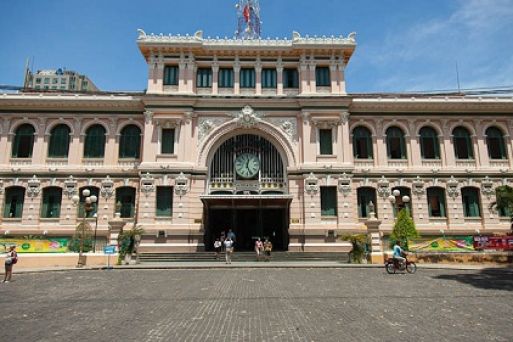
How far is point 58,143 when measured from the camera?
1267 inches

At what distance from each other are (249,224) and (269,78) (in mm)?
13335

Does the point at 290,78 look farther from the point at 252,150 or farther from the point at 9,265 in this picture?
the point at 9,265

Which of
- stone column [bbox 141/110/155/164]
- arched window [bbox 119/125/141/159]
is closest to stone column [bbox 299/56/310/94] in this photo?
stone column [bbox 141/110/155/164]

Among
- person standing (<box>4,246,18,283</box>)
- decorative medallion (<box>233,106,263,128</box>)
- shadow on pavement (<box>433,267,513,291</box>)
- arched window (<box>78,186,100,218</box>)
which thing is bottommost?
shadow on pavement (<box>433,267,513,291</box>)

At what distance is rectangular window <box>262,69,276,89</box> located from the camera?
32.8m

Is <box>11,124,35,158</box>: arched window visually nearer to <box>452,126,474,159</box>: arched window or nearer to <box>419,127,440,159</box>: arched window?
<box>419,127,440,159</box>: arched window

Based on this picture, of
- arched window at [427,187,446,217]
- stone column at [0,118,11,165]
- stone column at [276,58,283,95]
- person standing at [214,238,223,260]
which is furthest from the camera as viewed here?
stone column at [276,58,283,95]

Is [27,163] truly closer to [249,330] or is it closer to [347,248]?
[347,248]

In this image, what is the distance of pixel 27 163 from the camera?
1245 inches

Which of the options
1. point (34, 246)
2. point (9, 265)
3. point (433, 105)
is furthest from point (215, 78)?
point (9, 265)

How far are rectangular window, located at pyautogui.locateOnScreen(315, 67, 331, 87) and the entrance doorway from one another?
11.6 meters

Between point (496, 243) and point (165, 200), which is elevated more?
point (165, 200)

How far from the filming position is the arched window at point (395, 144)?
32844 millimetres

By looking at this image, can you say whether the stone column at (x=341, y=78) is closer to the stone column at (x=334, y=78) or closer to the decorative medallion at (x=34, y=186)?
the stone column at (x=334, y=78)
